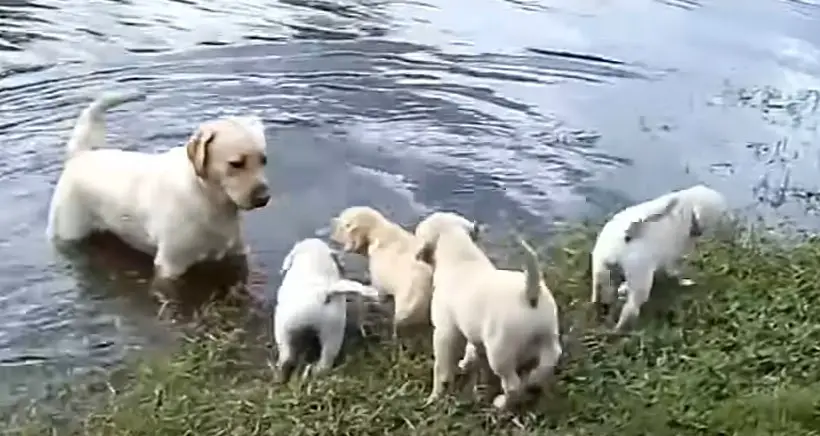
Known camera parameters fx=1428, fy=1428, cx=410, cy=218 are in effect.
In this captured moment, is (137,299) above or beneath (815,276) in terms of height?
beneath

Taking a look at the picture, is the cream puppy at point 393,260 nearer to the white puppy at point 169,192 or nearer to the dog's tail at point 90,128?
the white puppy at point 169,192

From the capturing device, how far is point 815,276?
4.91 metres

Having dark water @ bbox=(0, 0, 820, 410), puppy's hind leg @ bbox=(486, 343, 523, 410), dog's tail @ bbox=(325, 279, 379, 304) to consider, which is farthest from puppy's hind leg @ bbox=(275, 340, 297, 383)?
puppy's hind leg @ bbox=(486, 343, 523, 410)

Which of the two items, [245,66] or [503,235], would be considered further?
[245,66]

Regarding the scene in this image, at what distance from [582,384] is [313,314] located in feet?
2.72

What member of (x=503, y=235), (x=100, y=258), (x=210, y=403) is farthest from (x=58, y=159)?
(x=210, y=403)

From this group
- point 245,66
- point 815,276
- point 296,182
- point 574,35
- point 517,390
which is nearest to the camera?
point 517,390

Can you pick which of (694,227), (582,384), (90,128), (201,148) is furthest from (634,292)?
(90,128)

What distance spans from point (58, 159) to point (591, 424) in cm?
304

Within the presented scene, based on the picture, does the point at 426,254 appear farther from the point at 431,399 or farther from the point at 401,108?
the point at 401,108

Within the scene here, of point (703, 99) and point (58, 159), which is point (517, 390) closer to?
point (58, 159)

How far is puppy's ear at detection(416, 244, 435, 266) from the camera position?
430 cm

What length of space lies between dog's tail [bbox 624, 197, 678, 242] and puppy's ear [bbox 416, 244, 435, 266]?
0.66 m

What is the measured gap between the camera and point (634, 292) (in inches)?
179
